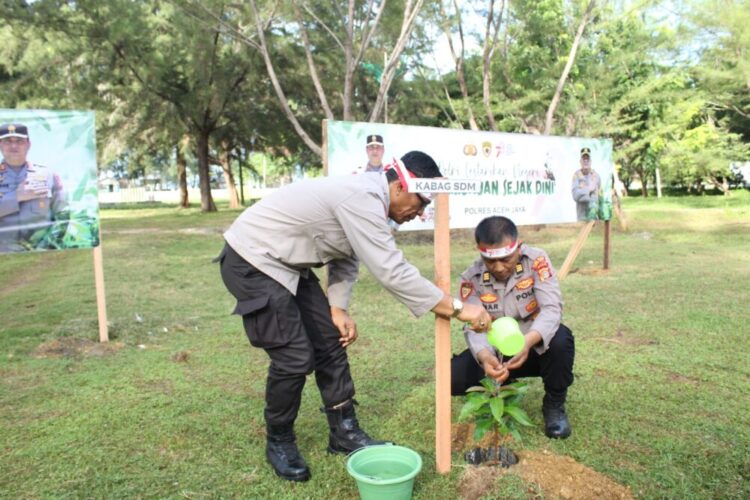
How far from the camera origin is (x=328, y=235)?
2715 millimetres

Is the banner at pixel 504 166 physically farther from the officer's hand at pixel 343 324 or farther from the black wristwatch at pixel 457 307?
the black wristwatch at pixel 457 307

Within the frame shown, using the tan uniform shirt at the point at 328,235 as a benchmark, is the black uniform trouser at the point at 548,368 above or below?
below

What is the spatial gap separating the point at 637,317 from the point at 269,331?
446 cm

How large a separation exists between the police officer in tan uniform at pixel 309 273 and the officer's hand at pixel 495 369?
35 cm

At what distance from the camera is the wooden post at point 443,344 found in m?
2.67

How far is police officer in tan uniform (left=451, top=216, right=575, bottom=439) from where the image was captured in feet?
9.82

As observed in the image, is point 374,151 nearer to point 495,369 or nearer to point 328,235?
point 328,235

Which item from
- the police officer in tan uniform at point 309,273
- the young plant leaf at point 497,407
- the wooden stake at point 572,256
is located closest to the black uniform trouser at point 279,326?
the police officer in tan uniform at point 309,273

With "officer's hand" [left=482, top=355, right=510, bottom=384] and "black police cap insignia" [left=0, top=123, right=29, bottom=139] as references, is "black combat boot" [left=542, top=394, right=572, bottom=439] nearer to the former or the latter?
"officer's hand" [left=482, top=355, right=510, bottom=384]

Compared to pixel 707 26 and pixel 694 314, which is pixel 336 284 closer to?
pixel 694 314

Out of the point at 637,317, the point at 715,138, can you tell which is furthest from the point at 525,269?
the point at 715,138

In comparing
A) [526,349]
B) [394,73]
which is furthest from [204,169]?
[526,349]

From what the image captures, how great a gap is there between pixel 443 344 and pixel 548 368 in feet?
2.63

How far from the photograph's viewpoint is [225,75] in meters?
22.4
